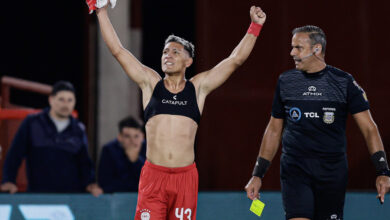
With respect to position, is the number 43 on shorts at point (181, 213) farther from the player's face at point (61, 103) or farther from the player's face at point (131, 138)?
the player's face at point (61, 103)

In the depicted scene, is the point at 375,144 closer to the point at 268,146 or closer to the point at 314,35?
the point at 268,146

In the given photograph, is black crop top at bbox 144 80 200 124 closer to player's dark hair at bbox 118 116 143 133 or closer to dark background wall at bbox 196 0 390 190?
player's dark hair at bbox 118 116 143 133

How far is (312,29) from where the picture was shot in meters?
5.12

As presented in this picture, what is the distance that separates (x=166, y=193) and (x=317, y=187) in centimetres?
119

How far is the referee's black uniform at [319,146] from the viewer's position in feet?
16.1

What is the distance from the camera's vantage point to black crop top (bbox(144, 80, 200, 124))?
5211 mm

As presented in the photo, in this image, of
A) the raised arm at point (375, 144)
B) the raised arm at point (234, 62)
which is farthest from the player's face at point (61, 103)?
the raised arm at point (375, 144)

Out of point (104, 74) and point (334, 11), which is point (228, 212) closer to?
point (104, 74)

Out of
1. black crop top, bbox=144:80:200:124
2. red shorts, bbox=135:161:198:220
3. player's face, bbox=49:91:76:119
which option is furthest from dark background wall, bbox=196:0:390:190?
red shorts, bbox=135:161:198:220

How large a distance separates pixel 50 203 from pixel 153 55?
19.8ft

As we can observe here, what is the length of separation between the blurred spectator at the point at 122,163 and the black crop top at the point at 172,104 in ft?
5.90

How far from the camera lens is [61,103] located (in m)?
7.11

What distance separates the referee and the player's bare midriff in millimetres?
801

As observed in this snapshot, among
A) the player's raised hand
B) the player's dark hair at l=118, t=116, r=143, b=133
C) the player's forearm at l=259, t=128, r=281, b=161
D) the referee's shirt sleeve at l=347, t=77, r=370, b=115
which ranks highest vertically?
the player's raised hand
